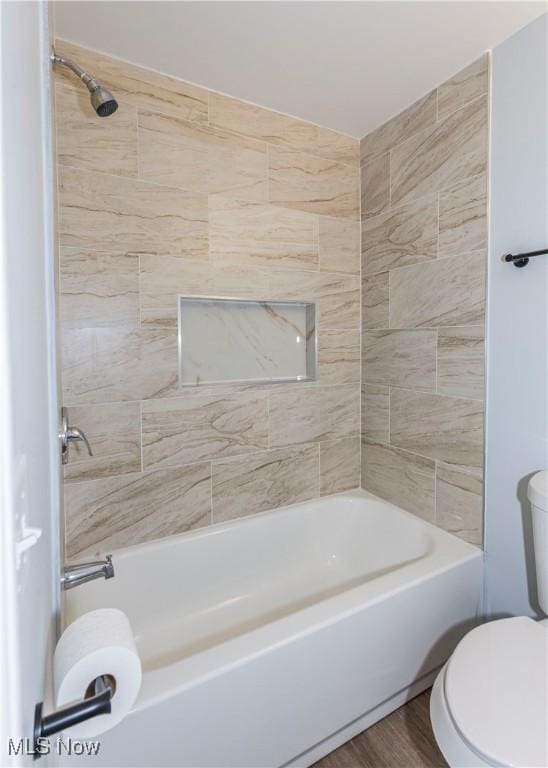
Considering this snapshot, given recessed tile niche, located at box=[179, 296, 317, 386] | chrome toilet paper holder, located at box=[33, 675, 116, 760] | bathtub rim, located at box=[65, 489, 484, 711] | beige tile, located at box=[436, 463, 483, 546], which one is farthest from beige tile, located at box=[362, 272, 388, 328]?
chrome toilet paper holder, located at box=[33, 675, 116, 760]

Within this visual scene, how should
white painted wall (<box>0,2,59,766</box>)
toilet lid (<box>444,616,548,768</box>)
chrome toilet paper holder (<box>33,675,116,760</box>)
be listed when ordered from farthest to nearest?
toilet lid (<box>444,616,548,768</box>)
chrome toilet paper holder (<box>33,675,116,760</box>)
white painted wall (<box>0,2,59,766</box>)

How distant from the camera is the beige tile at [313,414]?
2.09 meters

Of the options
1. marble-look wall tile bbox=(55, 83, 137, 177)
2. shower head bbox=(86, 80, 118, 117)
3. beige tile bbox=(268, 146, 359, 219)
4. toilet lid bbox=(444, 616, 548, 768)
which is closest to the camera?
toilet lid bbox=(444, 616, 548, 768)

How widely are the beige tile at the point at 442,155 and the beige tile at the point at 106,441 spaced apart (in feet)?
5.63

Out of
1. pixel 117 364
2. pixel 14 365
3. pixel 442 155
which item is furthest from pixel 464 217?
pixel 14 365

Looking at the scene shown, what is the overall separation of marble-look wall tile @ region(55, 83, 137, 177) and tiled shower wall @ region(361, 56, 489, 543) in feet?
4.23

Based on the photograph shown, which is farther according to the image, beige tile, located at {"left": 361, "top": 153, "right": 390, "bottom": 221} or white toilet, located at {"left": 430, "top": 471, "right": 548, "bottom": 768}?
beige tile, located at {"left": 361, "top": 153, "right": 390, "bottom": 221}

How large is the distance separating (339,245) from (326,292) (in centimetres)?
29

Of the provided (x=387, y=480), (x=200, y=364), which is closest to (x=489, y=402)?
(x=387, y=480)

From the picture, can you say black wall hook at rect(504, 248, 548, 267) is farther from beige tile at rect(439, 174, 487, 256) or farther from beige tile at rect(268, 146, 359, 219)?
beige tile at rect(268, 146, 359, 219)

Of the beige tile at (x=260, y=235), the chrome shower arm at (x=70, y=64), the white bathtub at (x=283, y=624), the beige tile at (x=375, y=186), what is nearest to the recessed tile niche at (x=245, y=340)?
the beige tile at (x=260, y=235)

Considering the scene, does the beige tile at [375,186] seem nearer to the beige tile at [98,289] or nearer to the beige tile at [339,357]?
the beige tile at [339,357]

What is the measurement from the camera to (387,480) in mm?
2193

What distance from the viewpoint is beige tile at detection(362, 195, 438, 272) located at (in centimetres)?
187
